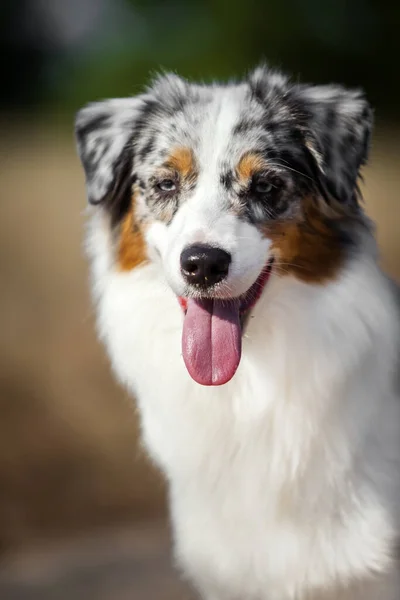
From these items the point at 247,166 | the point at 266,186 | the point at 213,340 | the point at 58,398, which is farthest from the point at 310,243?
the point at 58,398

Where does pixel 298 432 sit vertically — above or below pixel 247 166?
below

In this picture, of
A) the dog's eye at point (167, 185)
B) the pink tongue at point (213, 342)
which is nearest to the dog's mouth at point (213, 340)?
the pink tongue at point (213, 342)

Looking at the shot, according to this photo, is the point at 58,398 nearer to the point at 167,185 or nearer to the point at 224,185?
the point at 167,185

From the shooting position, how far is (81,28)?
631 inches

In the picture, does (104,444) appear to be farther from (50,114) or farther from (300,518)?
(50,114)

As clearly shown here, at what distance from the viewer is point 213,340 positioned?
310 centimetres

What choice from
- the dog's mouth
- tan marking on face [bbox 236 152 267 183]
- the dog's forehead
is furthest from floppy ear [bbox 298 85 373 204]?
the dog's mouth

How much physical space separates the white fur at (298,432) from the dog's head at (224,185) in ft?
0.43

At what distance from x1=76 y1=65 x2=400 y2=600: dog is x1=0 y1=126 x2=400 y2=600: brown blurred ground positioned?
0.99 m

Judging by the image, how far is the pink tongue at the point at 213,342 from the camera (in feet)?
10.2

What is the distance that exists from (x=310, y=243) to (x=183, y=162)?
590 millimetres

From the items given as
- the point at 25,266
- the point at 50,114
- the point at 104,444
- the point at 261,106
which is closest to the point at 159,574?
the point at 104,444

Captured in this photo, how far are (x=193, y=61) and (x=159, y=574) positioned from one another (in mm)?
13115

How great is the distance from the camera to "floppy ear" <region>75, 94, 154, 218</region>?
140 inches
